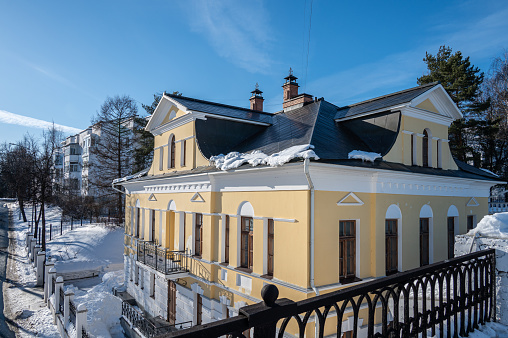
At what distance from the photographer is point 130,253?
19.2 m

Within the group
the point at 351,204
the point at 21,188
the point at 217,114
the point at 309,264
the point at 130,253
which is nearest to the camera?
the point at 309,264

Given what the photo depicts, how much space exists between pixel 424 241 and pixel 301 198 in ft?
19.2

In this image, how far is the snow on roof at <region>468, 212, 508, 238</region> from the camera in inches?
A: 179

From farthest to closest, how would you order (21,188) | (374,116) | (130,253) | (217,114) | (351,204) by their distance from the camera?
(21,188) → (130,253) → (217,114) → (374,116) → (351,204)

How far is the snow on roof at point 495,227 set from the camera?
179 inches

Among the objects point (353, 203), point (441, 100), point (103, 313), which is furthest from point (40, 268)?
point (441, 100)

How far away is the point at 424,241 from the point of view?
37.0ft

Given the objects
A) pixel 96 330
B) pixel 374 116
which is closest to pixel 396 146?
pixel 374 116

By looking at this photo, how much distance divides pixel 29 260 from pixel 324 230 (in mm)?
24857

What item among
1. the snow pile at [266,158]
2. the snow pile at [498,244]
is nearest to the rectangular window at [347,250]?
the snow pile at [266,158]

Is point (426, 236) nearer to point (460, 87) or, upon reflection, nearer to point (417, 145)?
point (417, 145)

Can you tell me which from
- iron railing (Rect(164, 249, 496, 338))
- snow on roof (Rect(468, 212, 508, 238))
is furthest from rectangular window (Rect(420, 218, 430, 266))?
iron railing (Rect(164, 249, 496, 338))

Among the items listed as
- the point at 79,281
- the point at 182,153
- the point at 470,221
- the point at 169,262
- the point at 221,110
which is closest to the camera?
the point at 169,262

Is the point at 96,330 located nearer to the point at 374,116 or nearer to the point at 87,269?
the point at 87,269
